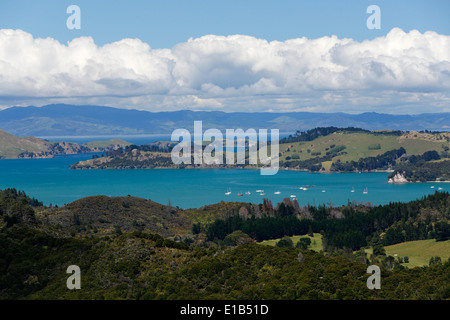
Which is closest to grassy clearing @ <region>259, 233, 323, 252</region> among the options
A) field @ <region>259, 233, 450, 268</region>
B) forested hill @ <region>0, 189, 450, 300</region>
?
field @ <region>259, 233, 450, 268</region>

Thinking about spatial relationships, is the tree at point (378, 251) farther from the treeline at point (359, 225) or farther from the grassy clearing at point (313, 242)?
the grassy clearing at point (313, 242)

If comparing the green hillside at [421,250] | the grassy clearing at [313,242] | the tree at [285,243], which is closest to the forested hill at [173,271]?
the green hillside at [421,250]

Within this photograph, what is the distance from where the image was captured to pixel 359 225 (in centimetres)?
12731

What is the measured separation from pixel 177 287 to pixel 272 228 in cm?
7960

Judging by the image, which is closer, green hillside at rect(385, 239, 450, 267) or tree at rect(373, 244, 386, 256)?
green hillside at rect(385, 239, 450, 267)

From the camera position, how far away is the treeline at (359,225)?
11256 cm

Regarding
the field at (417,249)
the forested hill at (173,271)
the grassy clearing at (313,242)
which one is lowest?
the grassy clearing at (313,242)

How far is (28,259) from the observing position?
2007 inches

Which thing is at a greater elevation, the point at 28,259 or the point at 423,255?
the point at 28,259

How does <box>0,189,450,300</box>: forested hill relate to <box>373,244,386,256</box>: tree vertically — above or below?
above

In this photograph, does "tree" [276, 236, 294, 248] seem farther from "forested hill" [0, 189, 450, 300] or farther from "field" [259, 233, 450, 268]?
"forested hill" [0, 189, 450, 300]

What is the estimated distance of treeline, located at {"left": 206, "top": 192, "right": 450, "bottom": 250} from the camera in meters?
113
